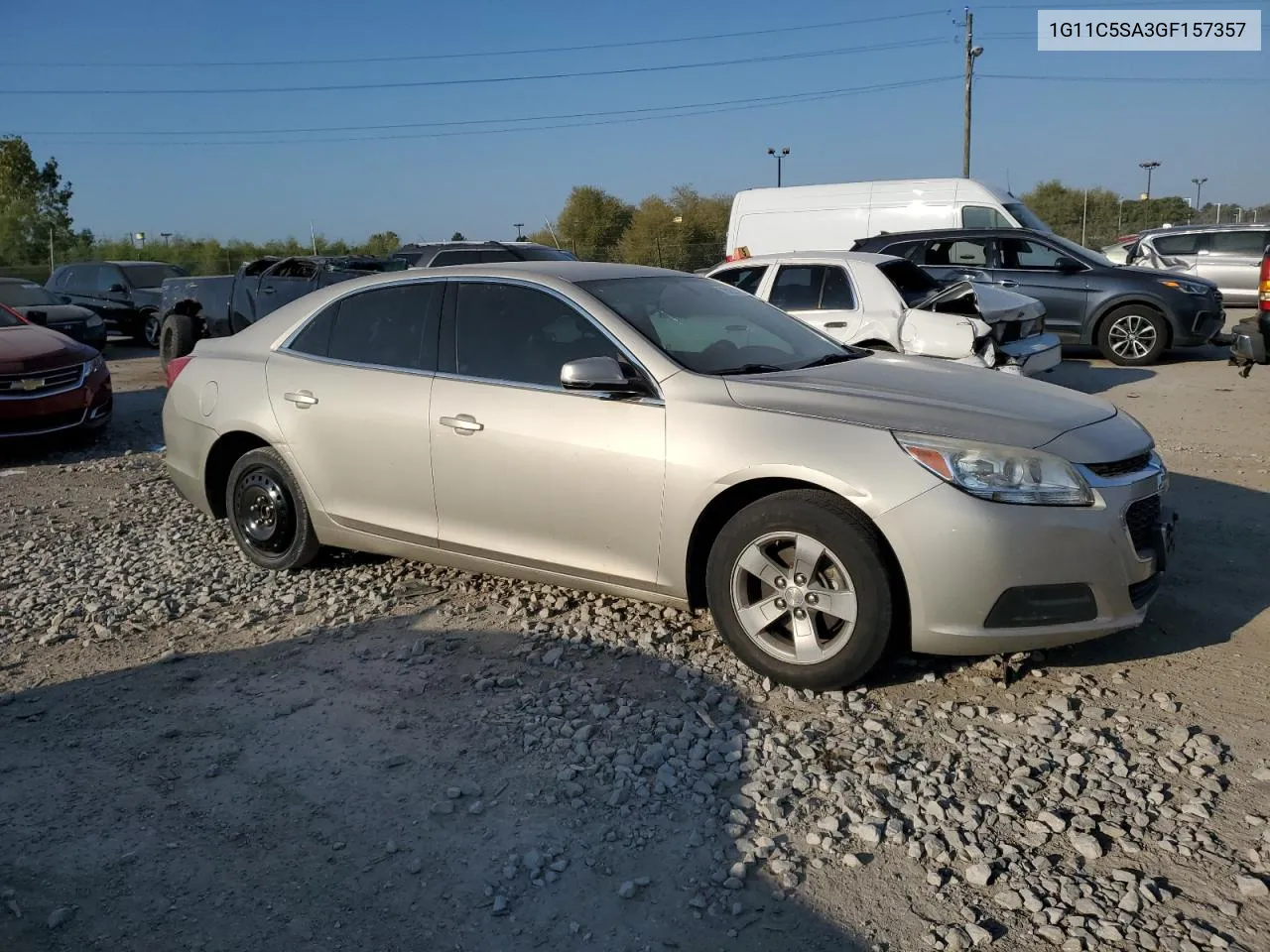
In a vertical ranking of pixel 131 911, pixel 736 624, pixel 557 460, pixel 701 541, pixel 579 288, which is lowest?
pixel 131 911

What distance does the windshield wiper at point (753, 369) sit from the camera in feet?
14.8

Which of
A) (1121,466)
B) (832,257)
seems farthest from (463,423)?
(832,257)

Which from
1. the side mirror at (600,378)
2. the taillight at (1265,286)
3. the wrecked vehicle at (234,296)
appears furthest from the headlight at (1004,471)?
the wrecked vehicle at (234,296)

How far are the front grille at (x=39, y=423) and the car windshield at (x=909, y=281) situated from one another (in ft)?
24.4

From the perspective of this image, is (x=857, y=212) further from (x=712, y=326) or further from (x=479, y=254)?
(x=712, y=326)

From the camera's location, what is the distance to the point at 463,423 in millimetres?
4770

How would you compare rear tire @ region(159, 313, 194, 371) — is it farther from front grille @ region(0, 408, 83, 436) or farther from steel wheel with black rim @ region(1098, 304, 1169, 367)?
steel wheel with black rim @ region(1098, 304, 1169, 367)

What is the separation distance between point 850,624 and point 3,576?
4811 mm

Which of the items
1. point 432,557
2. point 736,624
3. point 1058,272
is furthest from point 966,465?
point 1058,272

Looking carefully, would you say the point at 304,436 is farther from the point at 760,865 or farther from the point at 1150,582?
the point at 1150,582

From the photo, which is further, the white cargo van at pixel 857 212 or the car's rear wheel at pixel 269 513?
the white cargo van at pixel 857 212

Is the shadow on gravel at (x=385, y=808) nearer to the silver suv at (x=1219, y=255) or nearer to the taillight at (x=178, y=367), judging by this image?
the taillight at (x=178, y=367)

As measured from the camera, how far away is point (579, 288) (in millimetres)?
4770

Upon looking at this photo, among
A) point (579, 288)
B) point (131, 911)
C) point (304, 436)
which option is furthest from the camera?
point (304, 436)
